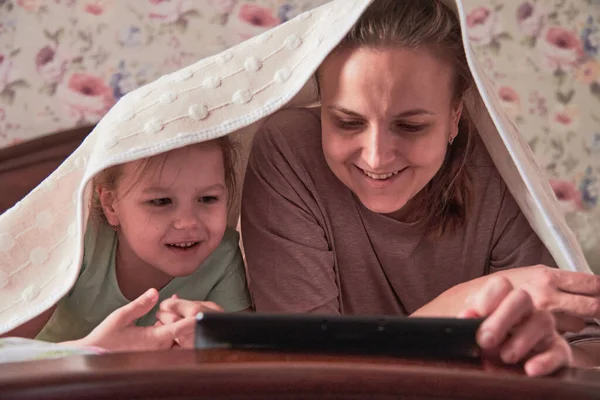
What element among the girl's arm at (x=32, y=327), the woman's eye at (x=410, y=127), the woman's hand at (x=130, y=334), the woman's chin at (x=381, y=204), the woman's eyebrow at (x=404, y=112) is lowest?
the woman's hand at (x=130, y=334)

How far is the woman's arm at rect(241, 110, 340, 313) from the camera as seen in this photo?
1.34 metres

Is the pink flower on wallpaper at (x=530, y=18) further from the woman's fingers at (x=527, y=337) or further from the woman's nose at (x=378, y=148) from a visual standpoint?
the woman's fingers at (x=527, y=337)

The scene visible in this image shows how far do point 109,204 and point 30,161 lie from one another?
0.58 m

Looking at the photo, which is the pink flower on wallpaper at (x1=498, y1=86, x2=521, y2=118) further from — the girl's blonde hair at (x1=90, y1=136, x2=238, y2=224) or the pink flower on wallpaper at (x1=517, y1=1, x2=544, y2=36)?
the girl's blonde hair at (x1=90, y1=136, x2=238, y2=224)

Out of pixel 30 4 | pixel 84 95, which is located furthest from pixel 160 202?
pixel 30 4

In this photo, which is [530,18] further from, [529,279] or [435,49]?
[529,279]

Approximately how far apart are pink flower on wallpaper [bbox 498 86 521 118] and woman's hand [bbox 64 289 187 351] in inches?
61.0

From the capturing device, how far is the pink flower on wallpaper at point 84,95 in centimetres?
213

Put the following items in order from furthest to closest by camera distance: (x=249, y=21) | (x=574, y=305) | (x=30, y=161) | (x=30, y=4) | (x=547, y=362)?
(x=249, y=21) → (x=30, y=4) → (x=30, y=161) → (x=574, y=305) → (x=547, y=362)

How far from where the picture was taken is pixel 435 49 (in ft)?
4.17

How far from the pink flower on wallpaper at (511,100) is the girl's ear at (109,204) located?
133 cm

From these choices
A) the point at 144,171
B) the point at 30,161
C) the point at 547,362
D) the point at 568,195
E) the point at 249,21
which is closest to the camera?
the point at 547,362

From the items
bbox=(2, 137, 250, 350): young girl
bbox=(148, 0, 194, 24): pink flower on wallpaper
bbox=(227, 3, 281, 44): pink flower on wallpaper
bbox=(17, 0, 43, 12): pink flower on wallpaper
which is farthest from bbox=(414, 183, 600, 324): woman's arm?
bbox=(17, 0, 43, 12): pink flower on wallpaper

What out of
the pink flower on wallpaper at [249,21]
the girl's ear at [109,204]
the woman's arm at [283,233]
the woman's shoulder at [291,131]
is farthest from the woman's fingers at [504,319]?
the pink flower on wallpaper at [249,21]
